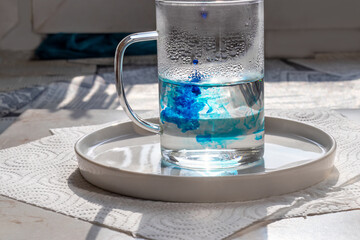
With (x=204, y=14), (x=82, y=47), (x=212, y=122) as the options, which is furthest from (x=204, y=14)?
(x=82, y=47)

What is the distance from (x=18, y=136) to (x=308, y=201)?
411mm

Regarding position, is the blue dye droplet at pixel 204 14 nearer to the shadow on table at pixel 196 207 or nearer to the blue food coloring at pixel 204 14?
the blue food coloring at pixel 204 14

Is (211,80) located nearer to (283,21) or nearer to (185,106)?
(185,106)

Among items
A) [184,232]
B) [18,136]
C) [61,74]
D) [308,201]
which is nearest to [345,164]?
[308,201]

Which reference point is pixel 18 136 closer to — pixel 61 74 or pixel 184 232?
pixel 184 232

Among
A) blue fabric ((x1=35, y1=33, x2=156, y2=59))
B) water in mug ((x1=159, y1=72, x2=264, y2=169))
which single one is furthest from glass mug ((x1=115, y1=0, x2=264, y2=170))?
blue fabric ((x1=35, y1=33, x2=156, y2=59))

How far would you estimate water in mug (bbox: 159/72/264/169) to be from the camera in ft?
1.79

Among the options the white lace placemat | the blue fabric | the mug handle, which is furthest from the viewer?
the blue fabric

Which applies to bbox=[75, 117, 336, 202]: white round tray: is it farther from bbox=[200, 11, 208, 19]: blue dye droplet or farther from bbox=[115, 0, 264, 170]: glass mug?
bbox=[200, 11, 208, 19]: blue dye droplet

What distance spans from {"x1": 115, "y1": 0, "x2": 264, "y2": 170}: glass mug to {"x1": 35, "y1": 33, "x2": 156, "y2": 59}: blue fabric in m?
1.18

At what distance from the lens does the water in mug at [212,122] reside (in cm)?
54

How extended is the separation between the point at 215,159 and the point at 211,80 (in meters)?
0.08

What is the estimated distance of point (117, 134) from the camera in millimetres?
686

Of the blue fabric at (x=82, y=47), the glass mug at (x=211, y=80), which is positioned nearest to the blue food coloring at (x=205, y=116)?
the glass mug at (x=211, y=80)
